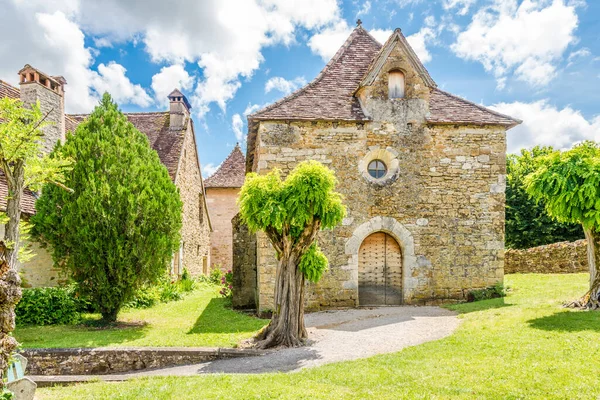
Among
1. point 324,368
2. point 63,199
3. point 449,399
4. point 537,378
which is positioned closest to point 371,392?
point 449,399

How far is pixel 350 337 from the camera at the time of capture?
8.72 meters

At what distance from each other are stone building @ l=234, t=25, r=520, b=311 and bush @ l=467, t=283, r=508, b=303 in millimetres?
199

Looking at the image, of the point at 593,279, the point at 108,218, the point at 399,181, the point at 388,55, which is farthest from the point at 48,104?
the point at 593,279

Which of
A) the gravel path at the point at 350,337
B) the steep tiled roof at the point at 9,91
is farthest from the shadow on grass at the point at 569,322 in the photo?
the steep tiled roof at the point at 9,91

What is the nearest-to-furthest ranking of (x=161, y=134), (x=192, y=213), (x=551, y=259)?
(x=551, y=259) → (x=161, y=134) → (x=192, y=213)

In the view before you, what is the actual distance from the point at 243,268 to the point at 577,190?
9.26 m

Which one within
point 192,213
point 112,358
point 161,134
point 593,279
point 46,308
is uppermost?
point 161,134

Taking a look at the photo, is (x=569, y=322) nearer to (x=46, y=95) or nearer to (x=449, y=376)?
(x=449, y=376)

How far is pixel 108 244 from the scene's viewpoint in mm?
10734

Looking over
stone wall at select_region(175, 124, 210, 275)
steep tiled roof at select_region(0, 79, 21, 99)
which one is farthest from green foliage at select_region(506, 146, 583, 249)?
steep tiled roof at select_region(0, 79, 21, 99)

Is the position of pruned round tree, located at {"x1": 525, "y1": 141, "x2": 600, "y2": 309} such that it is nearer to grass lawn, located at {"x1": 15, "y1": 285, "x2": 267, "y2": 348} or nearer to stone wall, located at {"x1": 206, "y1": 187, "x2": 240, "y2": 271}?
grass lawn, located at {"x1": 15, "y1": 285, "x2": 267, "y2": 348}

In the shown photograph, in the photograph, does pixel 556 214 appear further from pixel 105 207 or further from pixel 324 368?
pixel 105 207

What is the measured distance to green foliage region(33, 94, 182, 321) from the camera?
35.2 feet

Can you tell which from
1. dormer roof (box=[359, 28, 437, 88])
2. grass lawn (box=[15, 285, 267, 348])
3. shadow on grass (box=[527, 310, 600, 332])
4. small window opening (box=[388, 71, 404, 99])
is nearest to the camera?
shadow on grass (box=[527, 310, 600, 332])
